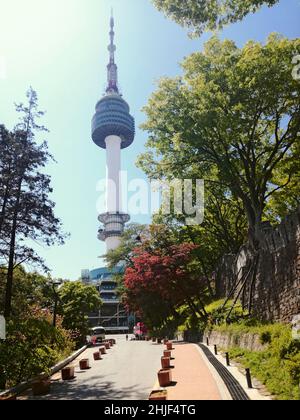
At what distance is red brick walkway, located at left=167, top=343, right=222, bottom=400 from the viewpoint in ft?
32.5

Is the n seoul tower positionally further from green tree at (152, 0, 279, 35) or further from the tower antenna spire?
green tree at (152, 0, 279, 35)

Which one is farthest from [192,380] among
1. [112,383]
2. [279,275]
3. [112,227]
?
[112,227]

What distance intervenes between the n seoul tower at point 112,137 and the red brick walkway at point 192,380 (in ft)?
354

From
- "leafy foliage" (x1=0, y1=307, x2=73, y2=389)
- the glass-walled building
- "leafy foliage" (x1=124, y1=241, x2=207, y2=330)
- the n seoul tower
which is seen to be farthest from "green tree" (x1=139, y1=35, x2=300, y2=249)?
the n seoul tower

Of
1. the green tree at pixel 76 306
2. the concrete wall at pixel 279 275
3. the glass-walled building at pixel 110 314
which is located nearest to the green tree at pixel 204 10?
the concrete wall at pixel 279 275

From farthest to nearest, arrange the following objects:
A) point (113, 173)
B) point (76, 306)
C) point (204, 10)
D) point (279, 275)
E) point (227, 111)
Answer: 1. point (113, 173)
2. point (76, 306)
3. point (227, 111)
4. point (279, 275)
5. point (204, 10)

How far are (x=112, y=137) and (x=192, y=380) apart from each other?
125m

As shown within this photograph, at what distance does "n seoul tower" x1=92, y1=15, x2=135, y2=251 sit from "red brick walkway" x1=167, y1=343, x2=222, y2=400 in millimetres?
107891

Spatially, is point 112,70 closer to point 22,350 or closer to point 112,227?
point 112,227

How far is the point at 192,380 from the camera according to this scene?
1219cm

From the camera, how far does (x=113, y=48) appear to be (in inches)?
5714

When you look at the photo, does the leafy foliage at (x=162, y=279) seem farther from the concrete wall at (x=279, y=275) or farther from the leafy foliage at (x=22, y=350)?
the leafy foliage at (x=22, y=350)

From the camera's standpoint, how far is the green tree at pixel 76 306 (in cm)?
3048

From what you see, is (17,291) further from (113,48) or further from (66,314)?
(113,48)
